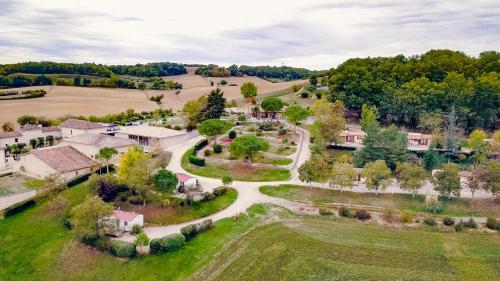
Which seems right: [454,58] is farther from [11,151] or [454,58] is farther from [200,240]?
[11,151]

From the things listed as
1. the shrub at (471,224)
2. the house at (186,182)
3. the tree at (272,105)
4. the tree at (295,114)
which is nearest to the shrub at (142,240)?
the house at (186,182)

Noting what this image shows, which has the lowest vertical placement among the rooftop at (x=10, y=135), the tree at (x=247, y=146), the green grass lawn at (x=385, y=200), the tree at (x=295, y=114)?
the green grass lawn at (x=385, y=200)

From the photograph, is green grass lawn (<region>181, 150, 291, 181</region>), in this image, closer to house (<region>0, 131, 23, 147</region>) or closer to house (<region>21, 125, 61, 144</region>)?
house (<region>21, 125, 61, 144</region>)

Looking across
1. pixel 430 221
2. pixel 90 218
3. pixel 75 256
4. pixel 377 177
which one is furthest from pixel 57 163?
pixel 430 221

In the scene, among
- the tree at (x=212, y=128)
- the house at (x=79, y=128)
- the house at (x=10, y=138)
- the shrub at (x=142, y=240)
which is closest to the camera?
the shrub at (x=142, y=240)

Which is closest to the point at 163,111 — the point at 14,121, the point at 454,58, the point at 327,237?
the point at 14,121

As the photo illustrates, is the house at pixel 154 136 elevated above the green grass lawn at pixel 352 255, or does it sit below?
above

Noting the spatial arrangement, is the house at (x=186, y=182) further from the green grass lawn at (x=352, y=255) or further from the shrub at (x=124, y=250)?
the shrub at (x=124, y=250)
